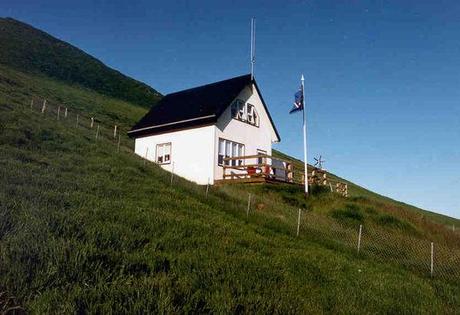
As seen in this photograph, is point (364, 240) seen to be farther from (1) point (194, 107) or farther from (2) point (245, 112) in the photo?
(1) point (194, 107)

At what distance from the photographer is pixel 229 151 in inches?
1222

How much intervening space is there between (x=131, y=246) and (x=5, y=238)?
7.75 feet

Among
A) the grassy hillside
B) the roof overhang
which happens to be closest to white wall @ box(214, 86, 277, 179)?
the roof overhang

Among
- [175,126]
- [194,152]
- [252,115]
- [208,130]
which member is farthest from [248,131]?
[175,126]

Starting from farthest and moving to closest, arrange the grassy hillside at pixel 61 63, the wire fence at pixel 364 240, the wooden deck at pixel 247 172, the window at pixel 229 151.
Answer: the grassy hillside at pixel 61 63, the window at pixel 229 151, the wooden deck at pixel 247 172, the wire fence at pixel 364 240

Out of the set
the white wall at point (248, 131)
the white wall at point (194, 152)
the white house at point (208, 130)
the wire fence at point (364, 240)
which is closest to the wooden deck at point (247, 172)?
the white house at point (208, 130)

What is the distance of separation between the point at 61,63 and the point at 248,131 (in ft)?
205

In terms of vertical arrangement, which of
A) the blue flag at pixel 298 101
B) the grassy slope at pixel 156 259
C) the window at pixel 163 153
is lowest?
the grassy slope at pixel 156 259

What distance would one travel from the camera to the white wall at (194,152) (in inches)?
1168

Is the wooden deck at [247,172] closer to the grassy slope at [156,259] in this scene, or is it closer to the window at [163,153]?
the window at [163,153]

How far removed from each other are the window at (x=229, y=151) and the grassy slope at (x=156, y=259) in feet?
39.3

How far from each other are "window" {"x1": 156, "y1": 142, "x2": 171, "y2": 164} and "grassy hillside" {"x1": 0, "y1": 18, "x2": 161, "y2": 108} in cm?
4488

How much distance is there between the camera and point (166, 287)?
22.9 feet

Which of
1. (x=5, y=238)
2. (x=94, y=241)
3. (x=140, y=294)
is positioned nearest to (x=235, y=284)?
(x=140, y=294)
